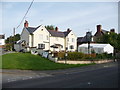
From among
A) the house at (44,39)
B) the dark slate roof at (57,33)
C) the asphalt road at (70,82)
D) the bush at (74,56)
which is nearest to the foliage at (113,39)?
the house at (44,39)

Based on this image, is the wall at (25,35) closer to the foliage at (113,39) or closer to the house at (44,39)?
the house at (44,39)

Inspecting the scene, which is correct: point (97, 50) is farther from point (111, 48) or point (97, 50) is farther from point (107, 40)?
point (107, 40)

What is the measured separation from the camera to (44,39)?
54.8 m

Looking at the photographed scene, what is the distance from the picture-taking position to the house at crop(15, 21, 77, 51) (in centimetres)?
5228

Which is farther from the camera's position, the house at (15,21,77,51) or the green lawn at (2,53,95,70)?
the house at (15,21,77,51)

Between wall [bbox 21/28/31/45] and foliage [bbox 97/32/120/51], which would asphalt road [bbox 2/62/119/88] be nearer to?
wall [bbox 21/28/31/45]

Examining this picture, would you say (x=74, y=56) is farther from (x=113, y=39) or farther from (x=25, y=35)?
(x=113, y=39)

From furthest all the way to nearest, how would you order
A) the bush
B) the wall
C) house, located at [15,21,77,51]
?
the wall
house, located at [15,21,77,51]
the bush

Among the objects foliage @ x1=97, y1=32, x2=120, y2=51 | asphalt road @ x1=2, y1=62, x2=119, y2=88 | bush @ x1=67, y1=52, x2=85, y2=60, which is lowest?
asphalt road @ x1=2, y1=62, x2=119, y2=88

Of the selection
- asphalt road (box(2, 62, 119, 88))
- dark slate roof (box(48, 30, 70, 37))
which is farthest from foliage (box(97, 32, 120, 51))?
asphalt road (box(2, 62, 119, 88))

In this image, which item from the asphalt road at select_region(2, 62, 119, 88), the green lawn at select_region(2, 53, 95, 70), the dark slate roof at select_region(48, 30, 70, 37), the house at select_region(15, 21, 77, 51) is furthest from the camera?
the dark slate roof at select_region(48, 30, 70, 37)

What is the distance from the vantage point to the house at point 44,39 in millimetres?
52281

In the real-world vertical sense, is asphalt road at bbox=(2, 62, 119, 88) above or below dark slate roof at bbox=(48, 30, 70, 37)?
below

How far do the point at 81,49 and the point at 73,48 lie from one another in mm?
10572
